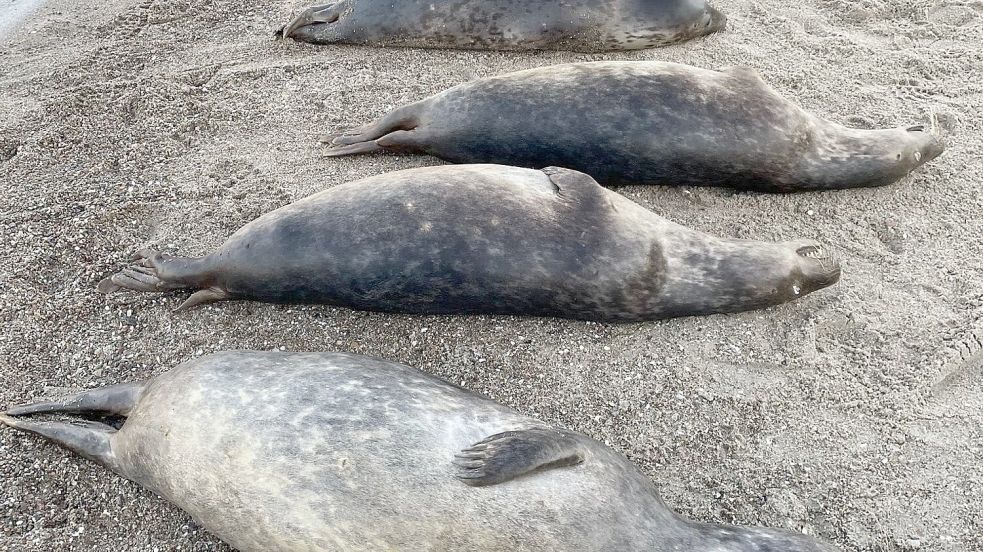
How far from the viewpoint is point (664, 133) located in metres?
3.88

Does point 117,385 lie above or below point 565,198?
below

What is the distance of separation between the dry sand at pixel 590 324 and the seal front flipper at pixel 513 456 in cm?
64

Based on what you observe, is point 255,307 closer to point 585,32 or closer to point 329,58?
point 329,58

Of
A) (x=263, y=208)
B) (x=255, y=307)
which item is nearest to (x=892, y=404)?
(x=255, y=307)

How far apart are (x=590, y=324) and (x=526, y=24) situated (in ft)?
8.11

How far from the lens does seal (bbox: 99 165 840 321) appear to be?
3.25 metres

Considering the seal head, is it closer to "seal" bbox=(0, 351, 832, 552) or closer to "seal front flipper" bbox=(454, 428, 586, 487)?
"seal" bbox=(0, 351, 832, 552)

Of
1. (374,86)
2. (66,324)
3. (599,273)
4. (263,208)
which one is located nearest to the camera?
(599,273)

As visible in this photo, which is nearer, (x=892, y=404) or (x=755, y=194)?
(x=892, y=404)

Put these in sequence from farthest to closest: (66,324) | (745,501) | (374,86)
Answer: (374,86)
(66,324)
(745,501)

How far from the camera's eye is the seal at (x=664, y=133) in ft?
12.8

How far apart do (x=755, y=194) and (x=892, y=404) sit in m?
1.43

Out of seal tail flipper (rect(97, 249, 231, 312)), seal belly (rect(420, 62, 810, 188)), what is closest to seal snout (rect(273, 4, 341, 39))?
seal belly (rect(420, 62, 810, 188))

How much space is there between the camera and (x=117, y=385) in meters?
3.14
